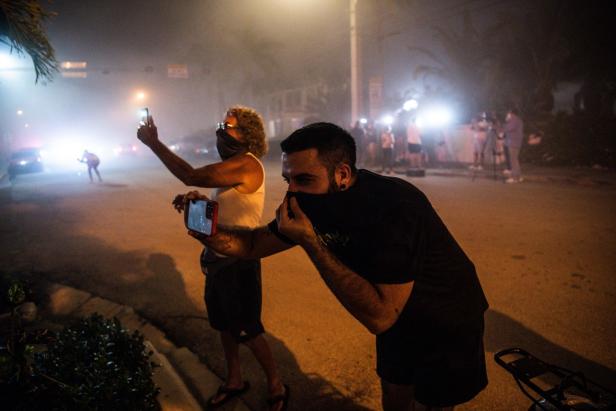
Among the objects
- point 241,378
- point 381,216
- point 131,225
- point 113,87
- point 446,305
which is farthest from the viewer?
point 113,87

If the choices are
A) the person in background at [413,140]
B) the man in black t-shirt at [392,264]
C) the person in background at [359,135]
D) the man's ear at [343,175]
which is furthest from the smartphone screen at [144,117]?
the person in background at [359,135]

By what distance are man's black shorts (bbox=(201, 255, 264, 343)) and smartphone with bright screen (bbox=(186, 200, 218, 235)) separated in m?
0.66

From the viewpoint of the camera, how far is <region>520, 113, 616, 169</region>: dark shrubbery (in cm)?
1404

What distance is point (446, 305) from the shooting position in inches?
68.2

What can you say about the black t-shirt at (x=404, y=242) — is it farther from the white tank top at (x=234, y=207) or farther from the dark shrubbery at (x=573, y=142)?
the dark shrubbery at (x=573, y=142)

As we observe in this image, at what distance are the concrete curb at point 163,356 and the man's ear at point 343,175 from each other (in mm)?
1809

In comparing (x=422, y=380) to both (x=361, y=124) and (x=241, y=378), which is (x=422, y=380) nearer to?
(x=241, y=378)

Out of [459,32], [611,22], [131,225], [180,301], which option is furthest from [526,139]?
[180,301]

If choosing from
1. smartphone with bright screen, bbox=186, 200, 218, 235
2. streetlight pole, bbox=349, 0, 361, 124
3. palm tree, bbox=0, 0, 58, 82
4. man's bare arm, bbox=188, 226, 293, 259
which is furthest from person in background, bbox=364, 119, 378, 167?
smartphone with bright screen, bbox=186, 200, 218, 235

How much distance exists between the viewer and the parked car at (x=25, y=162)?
23506mm

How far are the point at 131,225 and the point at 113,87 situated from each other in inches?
3578

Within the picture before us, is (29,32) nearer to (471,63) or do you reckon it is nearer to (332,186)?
(332,186)

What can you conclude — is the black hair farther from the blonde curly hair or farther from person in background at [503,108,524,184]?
person in background at [503,108,524,184]

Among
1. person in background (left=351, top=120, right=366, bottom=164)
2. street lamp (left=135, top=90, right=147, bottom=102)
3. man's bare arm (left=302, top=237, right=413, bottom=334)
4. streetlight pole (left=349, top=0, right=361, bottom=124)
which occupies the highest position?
street lamp (left=135, top=90, right=147, bottom=102)
